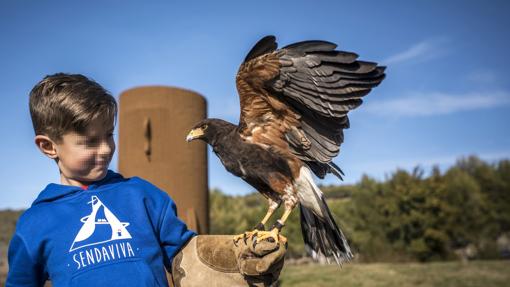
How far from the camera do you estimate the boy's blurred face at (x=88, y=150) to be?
1540mm

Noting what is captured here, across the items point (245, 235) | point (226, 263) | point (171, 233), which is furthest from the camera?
point (245, 235)

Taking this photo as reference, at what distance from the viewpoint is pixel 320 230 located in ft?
9.32

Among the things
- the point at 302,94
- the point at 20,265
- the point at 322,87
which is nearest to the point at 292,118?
the point at 302,94

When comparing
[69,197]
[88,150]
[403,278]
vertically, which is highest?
[88,150]

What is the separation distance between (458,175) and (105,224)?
1553 inches

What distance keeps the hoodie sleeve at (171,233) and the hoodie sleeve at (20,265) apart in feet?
1.63

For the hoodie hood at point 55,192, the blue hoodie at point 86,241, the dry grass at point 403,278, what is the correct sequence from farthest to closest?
1. the dry grass at point 403,278
2. the hoodie hood at point 55,192
3. the blue hoodie at point 86,241

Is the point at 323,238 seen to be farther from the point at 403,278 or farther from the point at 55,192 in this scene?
the point at 403,278

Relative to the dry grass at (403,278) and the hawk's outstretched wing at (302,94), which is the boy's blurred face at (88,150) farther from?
the dry grass at (403,278)

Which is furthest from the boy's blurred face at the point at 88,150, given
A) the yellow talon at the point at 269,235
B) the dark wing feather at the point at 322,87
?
the dark wing feather at the point at 322,87

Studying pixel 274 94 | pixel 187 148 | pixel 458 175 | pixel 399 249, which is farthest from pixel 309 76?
pixel 458 175

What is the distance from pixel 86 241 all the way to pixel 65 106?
0.52 meters

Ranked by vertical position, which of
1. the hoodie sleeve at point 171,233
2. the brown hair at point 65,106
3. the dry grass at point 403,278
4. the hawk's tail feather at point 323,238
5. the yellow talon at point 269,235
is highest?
the brown hair at point 65,106

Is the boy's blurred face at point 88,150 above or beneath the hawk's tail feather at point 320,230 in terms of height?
above
